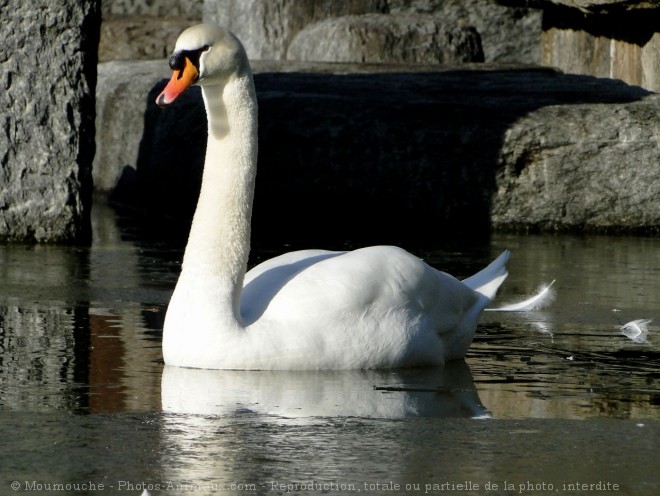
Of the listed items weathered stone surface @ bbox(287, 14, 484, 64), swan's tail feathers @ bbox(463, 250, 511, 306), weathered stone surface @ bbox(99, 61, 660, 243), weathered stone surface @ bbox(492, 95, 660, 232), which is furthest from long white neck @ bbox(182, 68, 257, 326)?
weathered stone surface @ bbox(287, 14, 484, 64)

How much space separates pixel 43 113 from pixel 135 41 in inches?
293

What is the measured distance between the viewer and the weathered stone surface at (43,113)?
847cm

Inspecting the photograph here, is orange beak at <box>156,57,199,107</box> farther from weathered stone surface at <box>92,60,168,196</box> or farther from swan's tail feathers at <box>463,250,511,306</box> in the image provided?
weathered stone surface at <box>92,60,168,196</box>

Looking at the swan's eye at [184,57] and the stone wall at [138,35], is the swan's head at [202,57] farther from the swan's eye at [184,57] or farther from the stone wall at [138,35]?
the stone wall at [138,35]

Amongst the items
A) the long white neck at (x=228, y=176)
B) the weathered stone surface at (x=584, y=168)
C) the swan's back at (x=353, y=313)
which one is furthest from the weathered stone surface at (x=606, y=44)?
the long white neck at (x=228, y=176)

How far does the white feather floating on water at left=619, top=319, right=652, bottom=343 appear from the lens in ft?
19.9

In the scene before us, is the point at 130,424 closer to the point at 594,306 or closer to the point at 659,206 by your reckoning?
the point at 594,306

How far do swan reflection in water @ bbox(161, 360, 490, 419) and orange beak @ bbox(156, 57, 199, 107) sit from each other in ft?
3.12

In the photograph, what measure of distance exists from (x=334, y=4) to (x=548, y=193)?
475cm

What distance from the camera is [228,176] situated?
5477 mm

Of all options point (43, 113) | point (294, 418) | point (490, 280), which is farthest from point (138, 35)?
point (294, 418)

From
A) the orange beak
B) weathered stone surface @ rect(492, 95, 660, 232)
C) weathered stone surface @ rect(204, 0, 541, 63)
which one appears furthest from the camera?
weathered stone surface @ rect(204, 0, 541, 63)

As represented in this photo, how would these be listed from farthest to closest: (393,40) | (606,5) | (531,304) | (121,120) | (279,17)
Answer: (279,17)
(393,40)
(121,120)
(606,5)
(531,304)

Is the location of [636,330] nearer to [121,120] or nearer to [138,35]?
[121,120]
